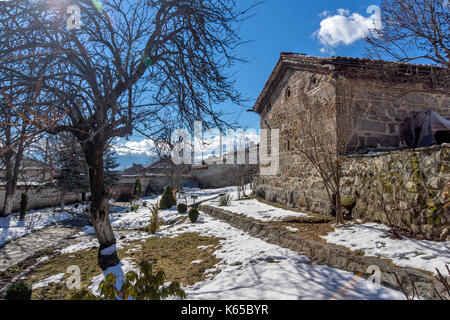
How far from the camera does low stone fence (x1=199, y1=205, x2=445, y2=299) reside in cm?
230

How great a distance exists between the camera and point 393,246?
124 inches

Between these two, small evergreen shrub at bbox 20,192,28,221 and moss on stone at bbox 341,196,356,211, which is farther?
small evergreen shrub at bbox 20,192,28,221

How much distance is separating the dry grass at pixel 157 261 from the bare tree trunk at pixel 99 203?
1.40 ft

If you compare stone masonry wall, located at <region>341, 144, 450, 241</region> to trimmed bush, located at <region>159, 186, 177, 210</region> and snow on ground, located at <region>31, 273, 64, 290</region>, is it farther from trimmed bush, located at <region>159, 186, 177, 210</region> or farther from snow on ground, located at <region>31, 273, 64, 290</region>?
trimmed bush, located at <region>159, 186, 177, 210</region>

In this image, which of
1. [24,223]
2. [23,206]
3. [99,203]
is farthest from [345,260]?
[23,206]

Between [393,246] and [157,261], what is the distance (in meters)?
3.98

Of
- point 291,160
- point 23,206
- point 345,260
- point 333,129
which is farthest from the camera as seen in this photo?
point 23,206

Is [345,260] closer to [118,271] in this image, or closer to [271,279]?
[271,279]

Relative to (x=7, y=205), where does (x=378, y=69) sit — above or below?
above

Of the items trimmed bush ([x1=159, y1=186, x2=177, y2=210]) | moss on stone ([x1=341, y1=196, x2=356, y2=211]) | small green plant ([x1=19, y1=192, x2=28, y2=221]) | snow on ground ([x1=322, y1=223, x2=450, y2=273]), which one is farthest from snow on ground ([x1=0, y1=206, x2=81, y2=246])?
moss on stone ([x1=341, y1=196, x2=356, y2=211])

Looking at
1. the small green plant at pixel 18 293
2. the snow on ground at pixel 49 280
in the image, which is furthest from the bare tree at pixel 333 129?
the snow on ground at pixel 49 280

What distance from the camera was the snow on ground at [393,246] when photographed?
260 cm

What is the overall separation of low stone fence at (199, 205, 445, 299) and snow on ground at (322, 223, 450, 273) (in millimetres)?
172

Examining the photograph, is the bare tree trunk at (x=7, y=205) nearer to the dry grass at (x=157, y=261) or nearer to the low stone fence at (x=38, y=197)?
the low stone fence at (x=38, y=197)
